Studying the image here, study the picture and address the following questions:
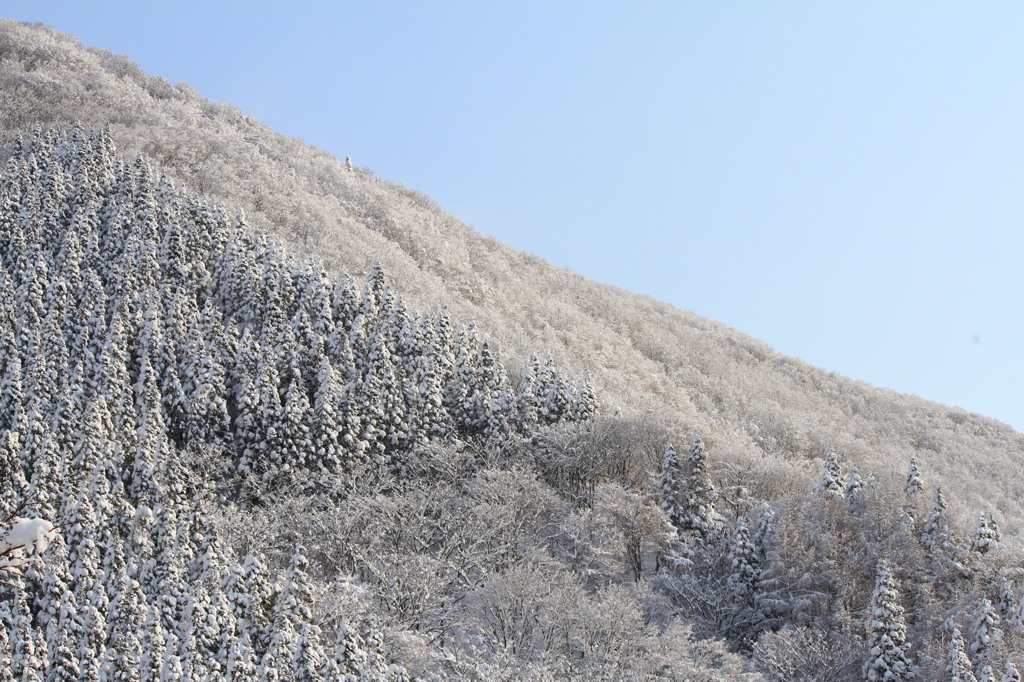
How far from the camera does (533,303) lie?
10144 centimetres

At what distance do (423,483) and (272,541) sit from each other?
12477 mm

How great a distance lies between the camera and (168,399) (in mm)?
57781

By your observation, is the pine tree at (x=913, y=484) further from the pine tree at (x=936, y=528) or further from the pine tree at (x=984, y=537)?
the pine tree at (x=984, y=537)

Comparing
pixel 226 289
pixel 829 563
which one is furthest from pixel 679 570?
pixel 226 289

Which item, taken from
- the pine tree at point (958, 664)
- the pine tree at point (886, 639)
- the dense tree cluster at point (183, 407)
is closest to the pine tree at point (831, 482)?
the pine tree at point (886, 639)

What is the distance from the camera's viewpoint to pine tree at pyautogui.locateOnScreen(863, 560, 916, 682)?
39781 mm

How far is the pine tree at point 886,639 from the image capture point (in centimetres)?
3978

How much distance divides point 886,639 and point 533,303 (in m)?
65.4

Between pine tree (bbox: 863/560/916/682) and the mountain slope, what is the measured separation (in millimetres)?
20381

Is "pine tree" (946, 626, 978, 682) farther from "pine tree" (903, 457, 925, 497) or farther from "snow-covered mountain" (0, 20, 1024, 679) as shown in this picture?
"pine tree" (903, 457, 925, 497)

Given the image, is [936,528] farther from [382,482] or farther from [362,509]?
[382,482]

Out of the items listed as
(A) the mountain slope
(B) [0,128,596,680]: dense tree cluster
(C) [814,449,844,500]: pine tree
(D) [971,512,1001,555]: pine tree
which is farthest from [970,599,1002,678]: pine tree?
(B) [0,128,596,680]: dense tree cluster

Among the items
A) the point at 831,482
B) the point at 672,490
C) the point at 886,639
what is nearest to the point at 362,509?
the point at 672,490

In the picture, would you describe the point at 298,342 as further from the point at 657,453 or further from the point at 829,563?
the point at 829,563
